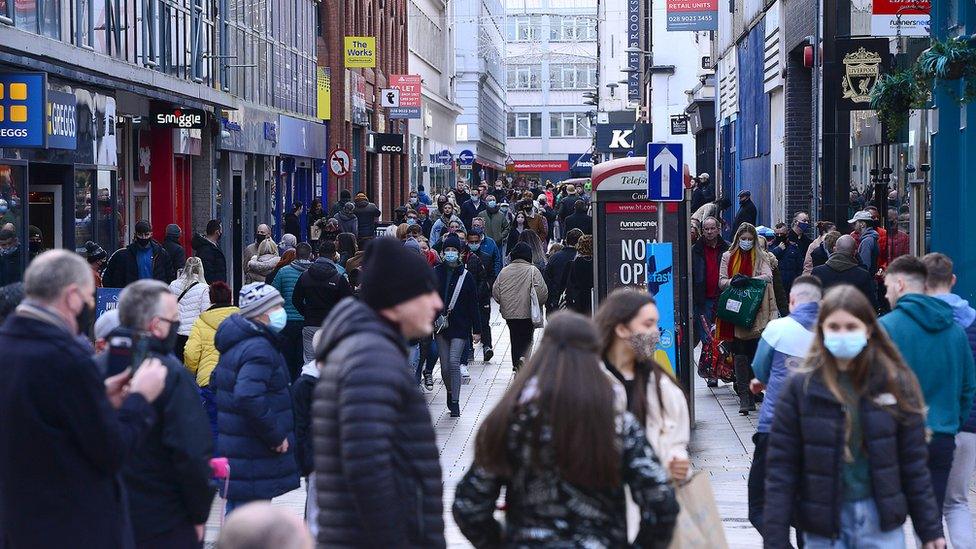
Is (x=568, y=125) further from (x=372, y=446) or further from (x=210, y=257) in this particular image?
(x=372, y=446)

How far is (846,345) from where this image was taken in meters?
5.72

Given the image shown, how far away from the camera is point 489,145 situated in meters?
102

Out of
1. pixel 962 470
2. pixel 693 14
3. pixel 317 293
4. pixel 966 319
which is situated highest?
pixel 693 14

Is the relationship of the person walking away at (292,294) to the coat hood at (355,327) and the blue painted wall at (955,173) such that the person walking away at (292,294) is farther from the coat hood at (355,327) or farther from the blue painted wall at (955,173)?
the coat hood at (355,327)

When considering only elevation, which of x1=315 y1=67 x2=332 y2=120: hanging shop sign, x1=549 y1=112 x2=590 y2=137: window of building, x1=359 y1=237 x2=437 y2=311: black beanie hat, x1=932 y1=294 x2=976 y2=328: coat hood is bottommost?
x1=932 y1=294 x2=976 y2=328: coat hood

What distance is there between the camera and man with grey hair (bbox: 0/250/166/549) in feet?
17.5

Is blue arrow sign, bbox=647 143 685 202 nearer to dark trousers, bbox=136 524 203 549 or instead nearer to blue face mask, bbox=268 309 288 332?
blue face mask, bbox=268 309 288 332

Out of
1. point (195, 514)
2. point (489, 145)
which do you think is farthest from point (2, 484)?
point (489, 145)

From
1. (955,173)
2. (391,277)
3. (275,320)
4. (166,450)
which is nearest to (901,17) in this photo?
(955,173)

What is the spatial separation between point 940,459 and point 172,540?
12.0 feet

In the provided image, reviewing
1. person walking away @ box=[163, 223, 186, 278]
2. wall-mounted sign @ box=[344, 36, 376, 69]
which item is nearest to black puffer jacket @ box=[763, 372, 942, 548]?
person walking away @ box=[163, 223, 186, 278]

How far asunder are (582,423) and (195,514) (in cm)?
235

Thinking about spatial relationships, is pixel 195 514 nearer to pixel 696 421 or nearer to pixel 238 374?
pixel 238 374

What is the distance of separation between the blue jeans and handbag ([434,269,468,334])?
30.8 ft
